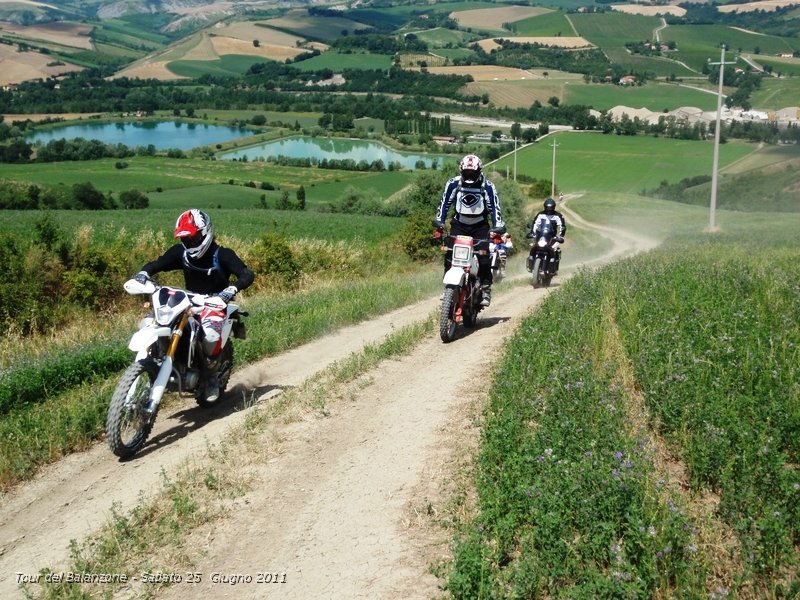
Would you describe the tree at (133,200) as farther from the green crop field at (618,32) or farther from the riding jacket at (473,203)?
the green crop field at (618,32)

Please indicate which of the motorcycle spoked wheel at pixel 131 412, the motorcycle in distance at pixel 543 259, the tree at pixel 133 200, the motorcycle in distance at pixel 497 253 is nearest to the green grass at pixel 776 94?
the tree at pixel 133 200

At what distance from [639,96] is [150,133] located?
7901 cm

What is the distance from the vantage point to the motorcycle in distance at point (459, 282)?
428 inches

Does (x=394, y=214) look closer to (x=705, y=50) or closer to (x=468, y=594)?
(x=468, y=594)

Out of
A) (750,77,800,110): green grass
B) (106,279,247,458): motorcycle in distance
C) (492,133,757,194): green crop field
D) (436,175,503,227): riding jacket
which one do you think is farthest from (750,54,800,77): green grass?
(106,279,247,458): motorcycle in distance

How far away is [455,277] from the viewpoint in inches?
429

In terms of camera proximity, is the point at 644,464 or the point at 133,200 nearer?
the point at 644,464

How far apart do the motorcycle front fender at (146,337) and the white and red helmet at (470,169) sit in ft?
18.1

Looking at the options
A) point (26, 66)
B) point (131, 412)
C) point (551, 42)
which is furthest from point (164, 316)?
point (551, 42)

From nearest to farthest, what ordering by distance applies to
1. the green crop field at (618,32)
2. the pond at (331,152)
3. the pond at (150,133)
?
1. the pond at (331,152)
2. the pond at (150,133)
3. the green crop field at (618,32)

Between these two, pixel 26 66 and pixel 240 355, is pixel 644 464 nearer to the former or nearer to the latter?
pixel 240 355

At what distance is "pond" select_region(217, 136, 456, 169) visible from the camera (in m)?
102

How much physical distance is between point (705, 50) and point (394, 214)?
11548 cm

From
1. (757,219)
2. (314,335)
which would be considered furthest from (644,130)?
(314,335)
